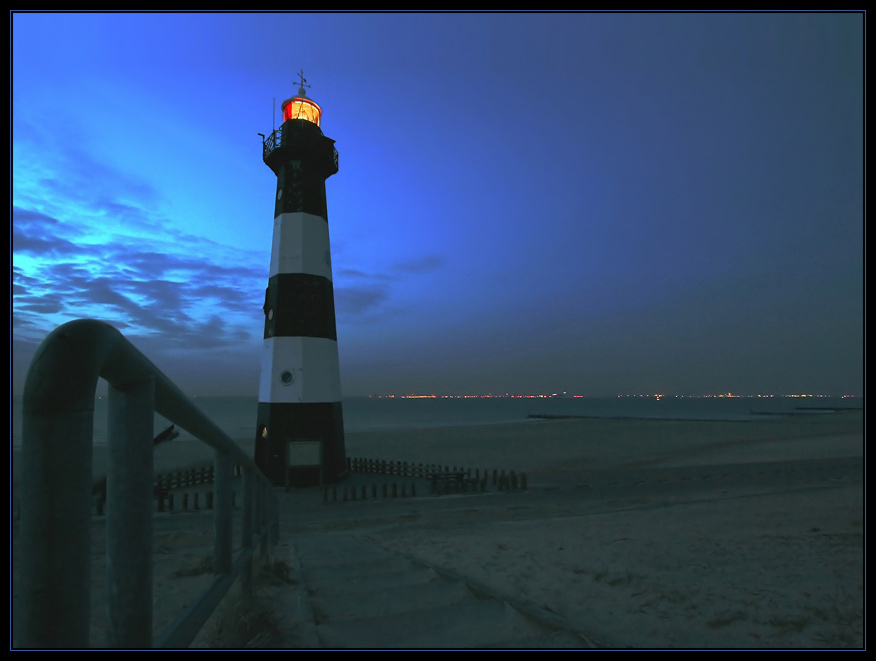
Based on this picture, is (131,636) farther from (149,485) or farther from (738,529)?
(738,529)

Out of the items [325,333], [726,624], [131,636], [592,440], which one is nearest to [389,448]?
[592,440]

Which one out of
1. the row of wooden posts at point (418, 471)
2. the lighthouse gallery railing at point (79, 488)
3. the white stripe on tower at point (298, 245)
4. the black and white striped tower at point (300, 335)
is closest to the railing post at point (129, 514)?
the lighthouse gallery railing at point (79, 488)

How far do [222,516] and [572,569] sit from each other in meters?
4.63

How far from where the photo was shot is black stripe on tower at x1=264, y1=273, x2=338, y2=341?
57.1ft

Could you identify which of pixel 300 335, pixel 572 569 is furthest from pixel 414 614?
pixel 300 335

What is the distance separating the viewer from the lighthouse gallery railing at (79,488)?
1.20 m

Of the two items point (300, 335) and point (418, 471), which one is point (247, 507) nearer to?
point (300, 335)

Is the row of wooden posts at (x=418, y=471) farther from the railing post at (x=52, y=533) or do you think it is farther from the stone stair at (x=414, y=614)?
the railing post at (x=52, y=533)

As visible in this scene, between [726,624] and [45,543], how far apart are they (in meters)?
5.29

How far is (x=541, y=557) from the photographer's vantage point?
693 cm

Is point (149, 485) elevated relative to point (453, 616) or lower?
elevated

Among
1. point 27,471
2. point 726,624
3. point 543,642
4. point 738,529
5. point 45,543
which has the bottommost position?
point 738,529

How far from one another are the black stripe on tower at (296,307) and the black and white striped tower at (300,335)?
0.11 feet

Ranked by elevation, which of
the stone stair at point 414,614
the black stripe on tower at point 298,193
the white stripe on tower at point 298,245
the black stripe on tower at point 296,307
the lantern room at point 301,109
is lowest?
the stone stair at point 414,614
